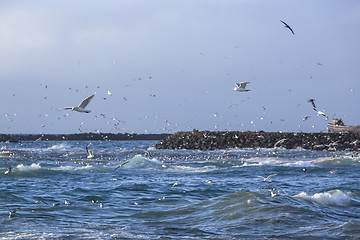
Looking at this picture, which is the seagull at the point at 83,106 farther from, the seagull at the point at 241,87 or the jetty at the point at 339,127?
the jetty at the point at 339,127

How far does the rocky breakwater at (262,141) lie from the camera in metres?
45.5

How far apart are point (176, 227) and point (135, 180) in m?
9.57

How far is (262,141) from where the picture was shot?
4834 centimetres

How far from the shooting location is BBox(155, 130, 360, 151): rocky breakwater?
149 feet

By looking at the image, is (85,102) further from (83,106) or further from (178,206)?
(178,206)

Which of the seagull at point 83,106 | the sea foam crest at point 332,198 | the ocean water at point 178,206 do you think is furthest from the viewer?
the sea foam crest at point 332,198

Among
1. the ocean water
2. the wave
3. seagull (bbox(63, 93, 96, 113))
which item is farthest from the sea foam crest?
the wave

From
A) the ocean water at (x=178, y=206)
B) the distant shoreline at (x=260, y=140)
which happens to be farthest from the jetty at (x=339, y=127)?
the ocean water at (x=178, y=206)

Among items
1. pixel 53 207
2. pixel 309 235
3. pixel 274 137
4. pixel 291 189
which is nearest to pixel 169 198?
pixel 53 207

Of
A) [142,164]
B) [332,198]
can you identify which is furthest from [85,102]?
[142,164]

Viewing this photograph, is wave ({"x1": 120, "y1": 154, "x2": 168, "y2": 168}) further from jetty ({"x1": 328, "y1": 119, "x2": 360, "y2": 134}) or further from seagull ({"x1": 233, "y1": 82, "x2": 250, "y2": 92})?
jetty ({"x1": 328, "y1": 119, "x2": 360, "y2": 134})

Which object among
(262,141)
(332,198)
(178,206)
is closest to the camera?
(178,206)

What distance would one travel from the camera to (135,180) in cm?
2000

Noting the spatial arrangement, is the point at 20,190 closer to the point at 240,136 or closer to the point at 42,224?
the point at 42,224
